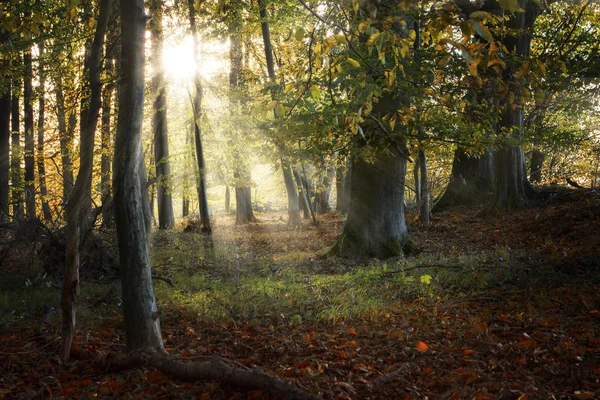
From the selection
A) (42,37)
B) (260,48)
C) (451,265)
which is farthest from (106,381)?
(260,48)

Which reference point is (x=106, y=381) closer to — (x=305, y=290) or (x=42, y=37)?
(x=305, y=290)

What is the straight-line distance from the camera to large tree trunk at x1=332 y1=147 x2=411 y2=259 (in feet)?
35.1

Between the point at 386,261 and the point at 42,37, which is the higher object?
the point at 42,37

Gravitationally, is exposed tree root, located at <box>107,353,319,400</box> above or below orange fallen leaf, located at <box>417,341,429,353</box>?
above

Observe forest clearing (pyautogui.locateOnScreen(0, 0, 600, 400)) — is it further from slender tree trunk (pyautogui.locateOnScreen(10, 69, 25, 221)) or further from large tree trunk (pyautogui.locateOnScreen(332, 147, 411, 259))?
slender tree trunk (pyautogui.locateOnScreen(10, 69, 25, 221))

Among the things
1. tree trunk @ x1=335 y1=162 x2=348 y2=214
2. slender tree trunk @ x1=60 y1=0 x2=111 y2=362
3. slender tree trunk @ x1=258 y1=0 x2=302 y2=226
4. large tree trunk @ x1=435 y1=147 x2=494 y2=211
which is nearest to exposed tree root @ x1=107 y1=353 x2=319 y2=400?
slender tree trunk @ x1=60 y1=0 x2=111 y2=362

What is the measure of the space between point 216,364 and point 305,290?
152 inches

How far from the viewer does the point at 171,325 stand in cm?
630

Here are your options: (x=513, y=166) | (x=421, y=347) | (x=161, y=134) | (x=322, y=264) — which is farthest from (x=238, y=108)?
(x=421, y=347)

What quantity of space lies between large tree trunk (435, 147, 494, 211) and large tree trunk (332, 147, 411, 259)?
8576 mm

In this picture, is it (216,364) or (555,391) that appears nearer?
(555,391)

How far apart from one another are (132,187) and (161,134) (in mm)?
14215

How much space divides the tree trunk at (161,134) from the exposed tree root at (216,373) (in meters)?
9.16

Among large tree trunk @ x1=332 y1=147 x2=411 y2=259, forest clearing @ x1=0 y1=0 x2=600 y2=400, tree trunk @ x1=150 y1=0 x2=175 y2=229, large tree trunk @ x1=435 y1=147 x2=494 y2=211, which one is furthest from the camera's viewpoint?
large tree trunk @ x1=435 y1=147 x2=494 y2=211
